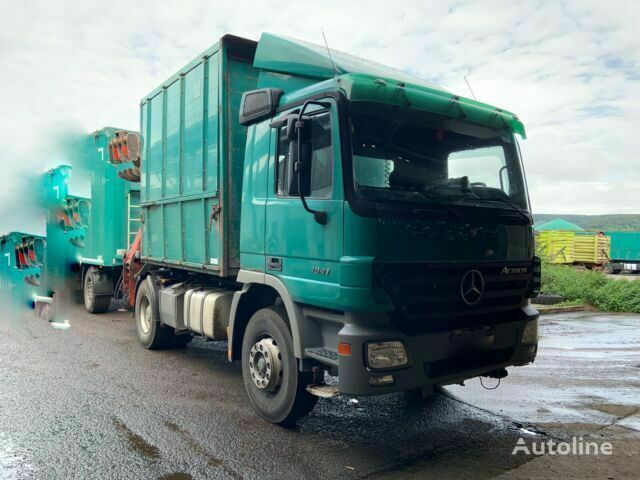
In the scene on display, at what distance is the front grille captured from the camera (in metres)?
3.61

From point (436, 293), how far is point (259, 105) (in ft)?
7.80

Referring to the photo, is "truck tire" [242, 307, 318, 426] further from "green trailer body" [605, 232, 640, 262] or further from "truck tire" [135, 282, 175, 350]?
"green trailer body" [605, 232, 640, 262]

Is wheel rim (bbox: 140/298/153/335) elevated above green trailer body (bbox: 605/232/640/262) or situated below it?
below

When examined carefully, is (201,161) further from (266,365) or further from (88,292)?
(88,292)

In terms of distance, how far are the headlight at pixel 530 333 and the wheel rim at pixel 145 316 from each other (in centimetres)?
516

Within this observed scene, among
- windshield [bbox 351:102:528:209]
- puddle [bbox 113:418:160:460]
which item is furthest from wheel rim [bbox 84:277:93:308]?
windshield [bbox 351:102:528:209]

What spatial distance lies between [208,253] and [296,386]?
216 centimetres

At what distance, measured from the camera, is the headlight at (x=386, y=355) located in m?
3.47

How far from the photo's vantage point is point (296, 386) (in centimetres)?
414

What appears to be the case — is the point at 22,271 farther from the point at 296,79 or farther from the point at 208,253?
the point at 296,79

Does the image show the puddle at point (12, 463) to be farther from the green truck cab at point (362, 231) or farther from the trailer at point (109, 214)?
the trailer at point (109, 214)

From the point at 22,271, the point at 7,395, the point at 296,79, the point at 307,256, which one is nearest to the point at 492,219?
the point at 307,256

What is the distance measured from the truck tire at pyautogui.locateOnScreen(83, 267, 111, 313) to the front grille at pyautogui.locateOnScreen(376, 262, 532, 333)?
818cm

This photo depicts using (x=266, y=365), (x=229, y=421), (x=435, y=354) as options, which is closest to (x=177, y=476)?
(x=229, y=421)
